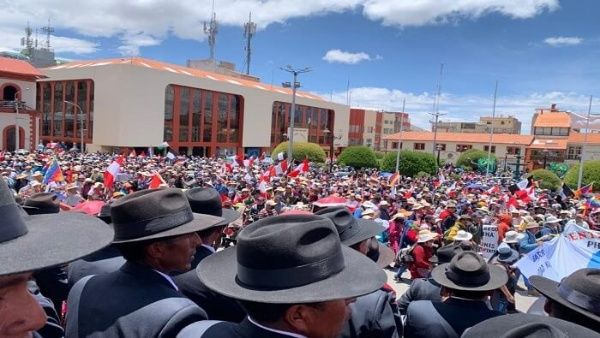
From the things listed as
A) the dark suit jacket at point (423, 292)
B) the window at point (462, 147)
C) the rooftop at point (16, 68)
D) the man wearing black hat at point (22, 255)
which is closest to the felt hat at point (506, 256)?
the dark suit jacket at point (423, 292)

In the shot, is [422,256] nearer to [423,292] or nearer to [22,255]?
[423,292]

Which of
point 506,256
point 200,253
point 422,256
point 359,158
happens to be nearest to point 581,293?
point 200,253

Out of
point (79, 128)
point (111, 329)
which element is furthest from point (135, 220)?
point (79, 128)

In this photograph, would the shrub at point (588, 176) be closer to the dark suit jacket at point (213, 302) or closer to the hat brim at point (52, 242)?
the dark suit jacket at point (213, 302)

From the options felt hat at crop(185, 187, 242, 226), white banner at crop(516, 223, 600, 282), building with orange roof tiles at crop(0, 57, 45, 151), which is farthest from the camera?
building with orange roof tiles at crop(0, 57, 45, 151)

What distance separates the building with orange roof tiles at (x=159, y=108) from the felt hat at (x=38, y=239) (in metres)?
47.0

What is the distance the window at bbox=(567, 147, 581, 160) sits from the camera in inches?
2473

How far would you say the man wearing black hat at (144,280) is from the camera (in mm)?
1952

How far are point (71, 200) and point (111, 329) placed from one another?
30.6 feet

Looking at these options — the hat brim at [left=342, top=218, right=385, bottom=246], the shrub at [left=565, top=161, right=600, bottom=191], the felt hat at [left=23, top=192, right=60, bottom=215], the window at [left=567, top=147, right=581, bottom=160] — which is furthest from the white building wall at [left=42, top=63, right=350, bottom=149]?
the window at [left=567, top=147, right=581, bottom=160]

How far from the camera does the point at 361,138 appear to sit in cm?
8581

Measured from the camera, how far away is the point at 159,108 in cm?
4788

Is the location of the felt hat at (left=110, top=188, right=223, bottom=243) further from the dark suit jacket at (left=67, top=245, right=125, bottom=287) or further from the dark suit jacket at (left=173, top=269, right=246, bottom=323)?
the dark suit jacket at (left=67, top=245, right=125, bottom=287)

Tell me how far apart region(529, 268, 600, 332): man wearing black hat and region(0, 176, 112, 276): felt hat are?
2.13 m
